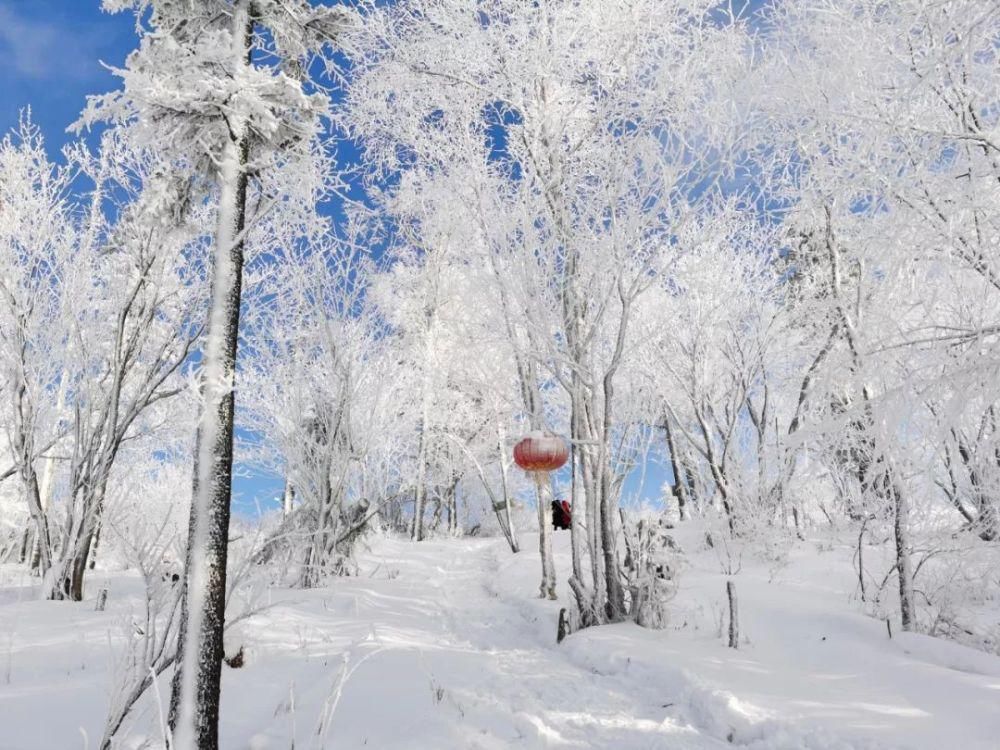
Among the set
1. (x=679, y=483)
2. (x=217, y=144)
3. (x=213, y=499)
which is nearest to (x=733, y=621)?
(x=213, y=499)

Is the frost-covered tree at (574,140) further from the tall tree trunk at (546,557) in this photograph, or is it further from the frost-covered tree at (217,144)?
the frost-covered tree at (217,144)

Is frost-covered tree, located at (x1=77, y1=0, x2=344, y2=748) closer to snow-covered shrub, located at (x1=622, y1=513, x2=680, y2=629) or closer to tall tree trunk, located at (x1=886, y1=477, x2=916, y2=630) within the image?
snow-covered shrub, located at (x1=622, y1=513, x2=680, y2=629)

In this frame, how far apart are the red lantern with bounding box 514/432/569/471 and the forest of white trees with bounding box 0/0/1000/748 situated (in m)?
0.44

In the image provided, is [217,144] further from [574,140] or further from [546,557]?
[546,557]

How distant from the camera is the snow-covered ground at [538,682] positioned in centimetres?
444

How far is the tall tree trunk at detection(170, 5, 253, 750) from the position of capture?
13.7 feet

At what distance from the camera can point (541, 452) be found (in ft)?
24.6

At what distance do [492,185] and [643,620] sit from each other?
6.11 m

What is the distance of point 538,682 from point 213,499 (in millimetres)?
3580

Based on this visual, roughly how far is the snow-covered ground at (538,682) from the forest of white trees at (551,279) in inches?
28.0

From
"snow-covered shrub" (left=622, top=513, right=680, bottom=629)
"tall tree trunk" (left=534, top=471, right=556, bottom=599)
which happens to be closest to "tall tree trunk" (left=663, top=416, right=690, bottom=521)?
"tall tree trunk" (left=534, top=471, right=556, bottom=599)

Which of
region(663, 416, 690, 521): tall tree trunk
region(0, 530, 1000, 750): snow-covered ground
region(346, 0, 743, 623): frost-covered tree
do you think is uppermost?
region(346, 0, 743, 623): frost-covered tree

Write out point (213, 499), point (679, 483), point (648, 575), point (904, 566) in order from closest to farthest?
point (213, 499) → point (904, 566) → point (648, 575) → point (679, 483)

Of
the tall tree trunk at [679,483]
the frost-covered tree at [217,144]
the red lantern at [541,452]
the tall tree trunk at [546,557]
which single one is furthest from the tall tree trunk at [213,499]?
the tall tree trunk at [679,483]
